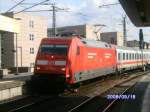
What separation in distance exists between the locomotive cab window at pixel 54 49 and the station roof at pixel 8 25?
2442cm

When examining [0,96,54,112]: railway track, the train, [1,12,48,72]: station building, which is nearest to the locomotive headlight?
the train

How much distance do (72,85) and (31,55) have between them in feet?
182

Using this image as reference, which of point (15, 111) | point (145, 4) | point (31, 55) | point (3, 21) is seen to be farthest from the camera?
point (31, 55)

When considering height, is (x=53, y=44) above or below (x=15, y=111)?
above

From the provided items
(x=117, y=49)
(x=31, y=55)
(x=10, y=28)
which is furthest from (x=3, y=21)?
(x=31, y=55)

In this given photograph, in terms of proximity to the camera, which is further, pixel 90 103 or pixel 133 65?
pixel 133 65

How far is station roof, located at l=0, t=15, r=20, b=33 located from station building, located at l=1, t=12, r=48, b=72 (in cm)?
1722

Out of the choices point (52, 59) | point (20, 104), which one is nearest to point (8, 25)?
point (52, 59)

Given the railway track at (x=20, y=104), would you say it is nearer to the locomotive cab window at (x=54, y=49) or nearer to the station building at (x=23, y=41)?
the locomotive cab window at (x=54, y=49)


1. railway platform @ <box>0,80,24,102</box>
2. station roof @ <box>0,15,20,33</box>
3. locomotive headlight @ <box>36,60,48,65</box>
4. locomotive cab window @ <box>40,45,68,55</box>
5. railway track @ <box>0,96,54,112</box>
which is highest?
station roof @ <box>0,15,20,33</box>

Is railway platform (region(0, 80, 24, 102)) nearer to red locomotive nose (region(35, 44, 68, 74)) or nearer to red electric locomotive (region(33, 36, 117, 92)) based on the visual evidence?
red electric locomotive (region(33, 36, 117, 92))

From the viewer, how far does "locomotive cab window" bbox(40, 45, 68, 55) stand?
2434 cm

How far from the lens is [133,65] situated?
52.2 m

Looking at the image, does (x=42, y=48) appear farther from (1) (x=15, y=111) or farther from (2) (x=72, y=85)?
(1) (x=15, y=111)
